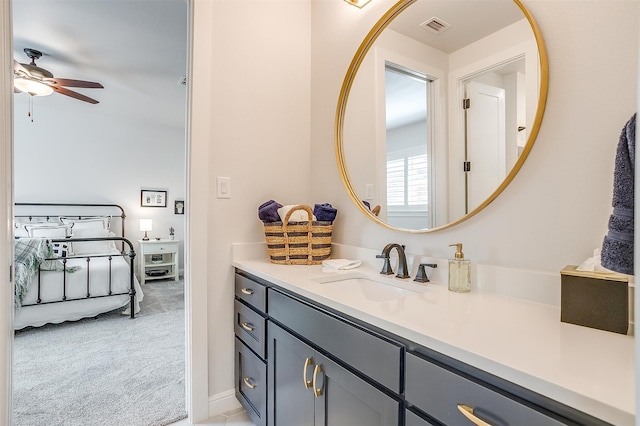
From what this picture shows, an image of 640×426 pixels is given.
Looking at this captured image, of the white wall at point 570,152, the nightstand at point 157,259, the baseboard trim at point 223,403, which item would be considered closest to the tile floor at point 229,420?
the baseboard trim at point 223,403

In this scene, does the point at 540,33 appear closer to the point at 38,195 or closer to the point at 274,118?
the point at 274,118

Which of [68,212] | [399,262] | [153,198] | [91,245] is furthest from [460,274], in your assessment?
[68,212]

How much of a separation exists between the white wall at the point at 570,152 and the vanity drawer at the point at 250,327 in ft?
3.03

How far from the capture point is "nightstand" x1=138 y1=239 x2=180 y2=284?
4.83 m

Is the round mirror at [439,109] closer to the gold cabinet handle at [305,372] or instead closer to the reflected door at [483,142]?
the reflected door at [483,142]

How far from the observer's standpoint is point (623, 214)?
27.5 inches

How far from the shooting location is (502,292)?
1064 millimetres

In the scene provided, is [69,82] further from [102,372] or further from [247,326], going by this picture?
[247,326]

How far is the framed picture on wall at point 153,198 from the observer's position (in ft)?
16.9

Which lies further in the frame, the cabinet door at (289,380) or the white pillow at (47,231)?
the white pillow at (47,231)

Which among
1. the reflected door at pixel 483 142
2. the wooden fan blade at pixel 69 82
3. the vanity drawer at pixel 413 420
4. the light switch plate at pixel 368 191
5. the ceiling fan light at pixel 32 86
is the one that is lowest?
the vanity drawer at pixel 413 420

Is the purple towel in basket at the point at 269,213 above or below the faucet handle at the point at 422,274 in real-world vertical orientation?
→ above

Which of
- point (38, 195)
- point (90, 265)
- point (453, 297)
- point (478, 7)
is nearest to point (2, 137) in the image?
point (453, 297)

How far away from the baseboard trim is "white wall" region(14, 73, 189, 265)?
Answer: 3361 millimetres
